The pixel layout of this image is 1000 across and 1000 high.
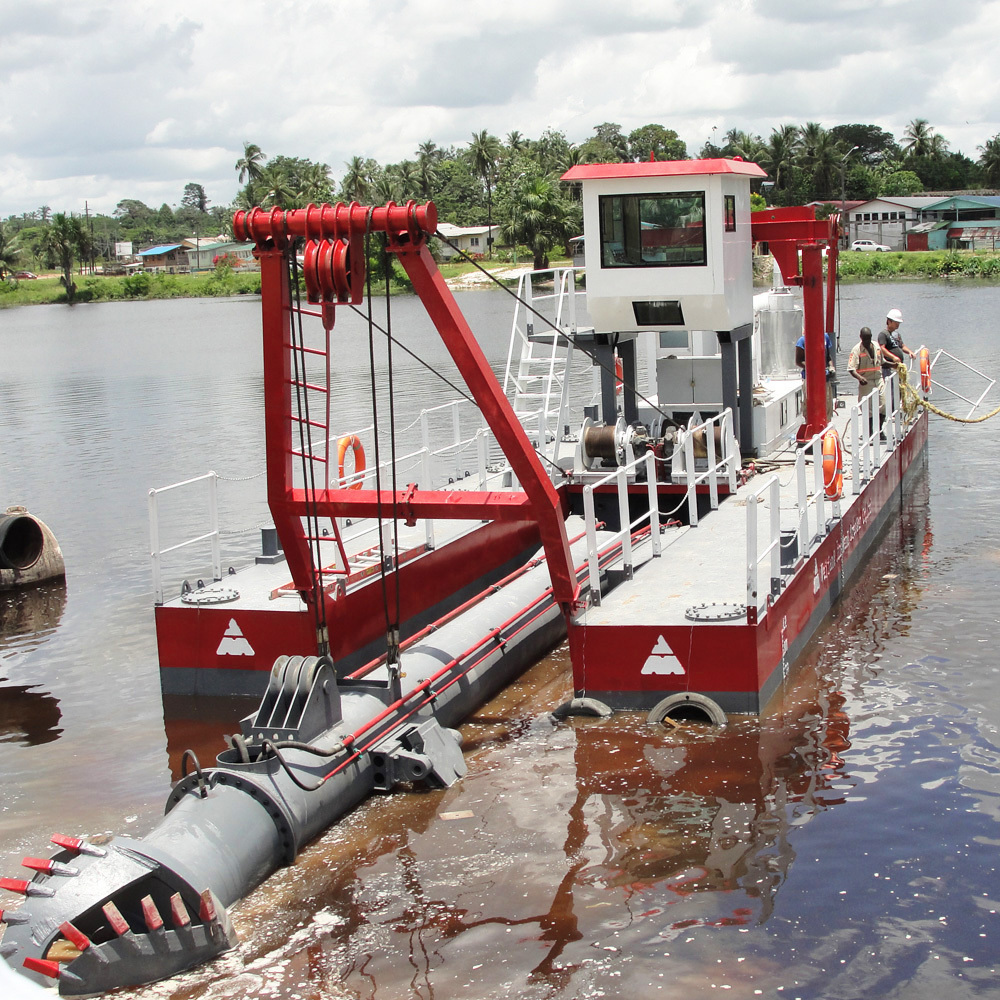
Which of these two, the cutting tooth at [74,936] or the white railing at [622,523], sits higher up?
the white railing at [622,523]

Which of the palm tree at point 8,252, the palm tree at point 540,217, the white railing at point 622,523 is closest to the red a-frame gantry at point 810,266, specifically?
the white railing at point 622,523

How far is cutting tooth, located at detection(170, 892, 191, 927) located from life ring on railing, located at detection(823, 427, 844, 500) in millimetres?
7981

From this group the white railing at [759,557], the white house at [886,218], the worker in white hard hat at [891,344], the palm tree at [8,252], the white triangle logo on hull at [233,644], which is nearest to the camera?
the white railing at [759,557]

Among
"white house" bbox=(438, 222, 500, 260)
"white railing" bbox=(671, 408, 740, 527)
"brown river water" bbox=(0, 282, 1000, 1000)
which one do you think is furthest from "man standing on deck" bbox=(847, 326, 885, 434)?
"white house" bbox=(438, 222, 500, 260)

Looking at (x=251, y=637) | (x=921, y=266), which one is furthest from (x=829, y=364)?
(x=921, y=266)

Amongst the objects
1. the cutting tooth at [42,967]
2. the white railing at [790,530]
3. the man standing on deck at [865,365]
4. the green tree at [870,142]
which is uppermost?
the green tree at [870,142]

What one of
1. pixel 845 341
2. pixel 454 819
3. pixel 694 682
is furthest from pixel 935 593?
pixel 845 341

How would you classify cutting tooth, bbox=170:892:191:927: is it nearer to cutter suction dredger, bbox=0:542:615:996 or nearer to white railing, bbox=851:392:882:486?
cutter suction dredger, bbox=0:542:615:996

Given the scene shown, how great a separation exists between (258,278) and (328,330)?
108 m

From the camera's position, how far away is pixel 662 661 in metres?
9.88

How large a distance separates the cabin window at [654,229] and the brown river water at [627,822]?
446 centimetres

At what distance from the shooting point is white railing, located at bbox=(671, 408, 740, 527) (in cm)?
1305

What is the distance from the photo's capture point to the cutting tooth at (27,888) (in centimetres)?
665

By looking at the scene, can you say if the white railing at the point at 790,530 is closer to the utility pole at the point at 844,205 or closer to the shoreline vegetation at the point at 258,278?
the utility pole at the point at 844,205
